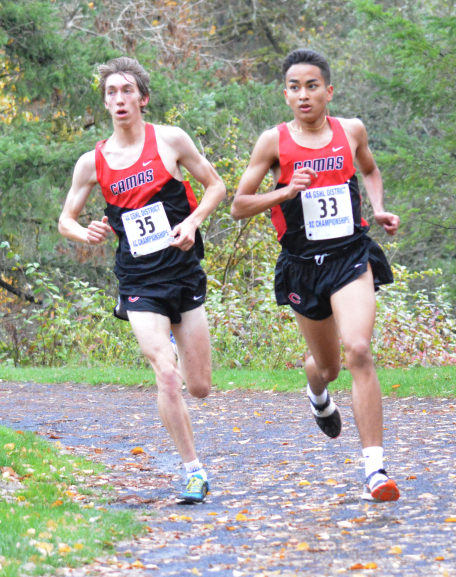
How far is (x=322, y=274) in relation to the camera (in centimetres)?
561

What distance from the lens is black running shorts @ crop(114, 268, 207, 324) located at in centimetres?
571

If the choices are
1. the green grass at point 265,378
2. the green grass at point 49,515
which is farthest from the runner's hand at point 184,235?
the green grass at point 265,378

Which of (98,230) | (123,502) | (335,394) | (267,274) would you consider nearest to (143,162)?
(98,230)

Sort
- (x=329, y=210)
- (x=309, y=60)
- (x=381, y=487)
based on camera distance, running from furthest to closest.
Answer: (x=309, y=60), (x=329, y=210), (x=381, y=487)

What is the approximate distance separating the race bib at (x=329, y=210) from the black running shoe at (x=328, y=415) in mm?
1485

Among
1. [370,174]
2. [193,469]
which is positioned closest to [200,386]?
[193,469]

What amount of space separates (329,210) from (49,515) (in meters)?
2.12

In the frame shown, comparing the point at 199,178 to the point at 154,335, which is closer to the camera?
the point at 154,335

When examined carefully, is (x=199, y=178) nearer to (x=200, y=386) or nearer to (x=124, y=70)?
(x=124, y=70)

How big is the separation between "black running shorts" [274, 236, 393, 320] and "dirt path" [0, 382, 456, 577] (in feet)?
3.44

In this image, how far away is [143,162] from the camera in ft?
19.0

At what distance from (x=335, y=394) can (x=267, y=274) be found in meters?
3.21

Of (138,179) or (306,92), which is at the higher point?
(306,92)

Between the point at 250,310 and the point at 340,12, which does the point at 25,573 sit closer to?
the point at 250,310
